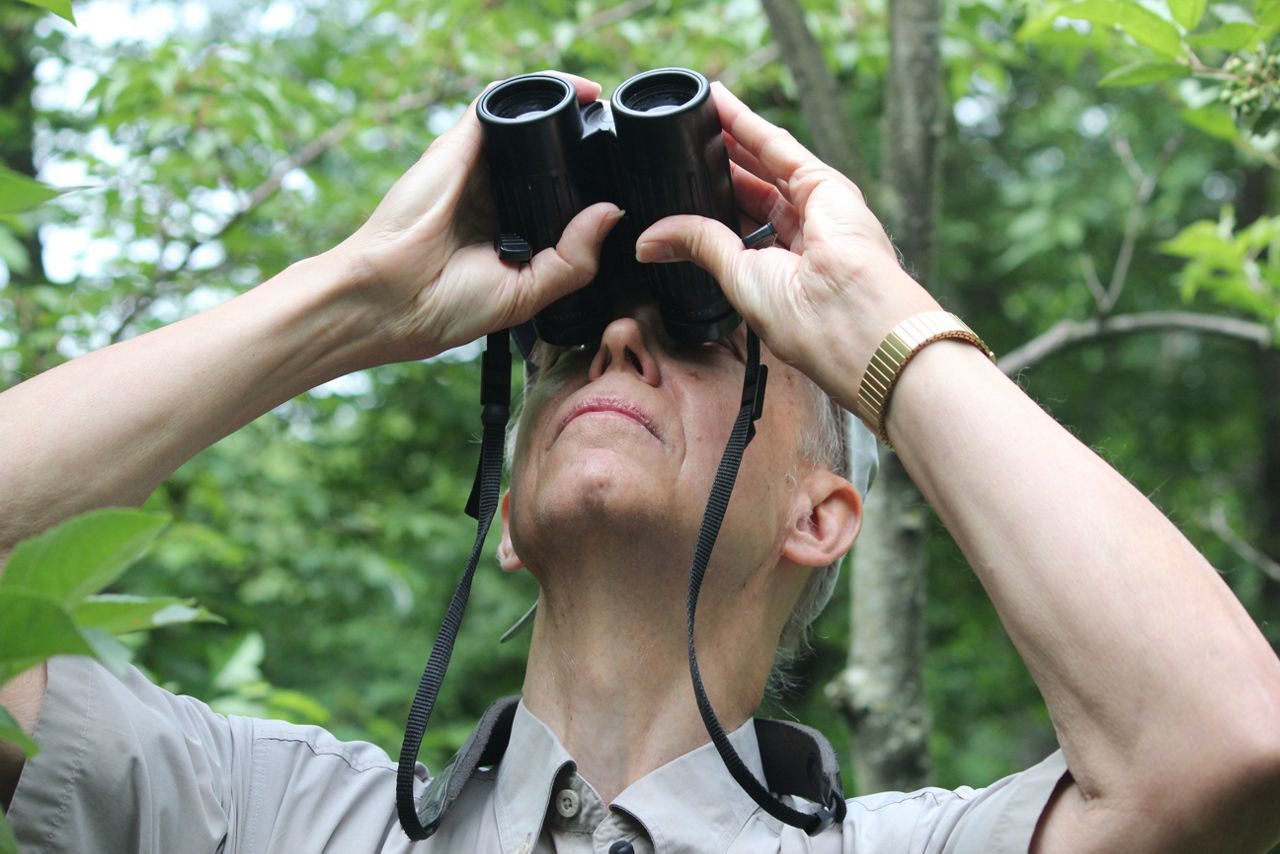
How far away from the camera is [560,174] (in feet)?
5.42

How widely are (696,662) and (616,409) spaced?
366mm

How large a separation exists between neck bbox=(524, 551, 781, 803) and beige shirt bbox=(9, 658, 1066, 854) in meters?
0.04

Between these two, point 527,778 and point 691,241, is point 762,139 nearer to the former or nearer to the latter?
point 691,241

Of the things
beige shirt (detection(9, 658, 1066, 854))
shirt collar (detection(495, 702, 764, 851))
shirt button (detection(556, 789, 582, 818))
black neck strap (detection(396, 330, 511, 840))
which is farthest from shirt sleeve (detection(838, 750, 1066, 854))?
black neck strap (detection(396, 330, 511, 840))

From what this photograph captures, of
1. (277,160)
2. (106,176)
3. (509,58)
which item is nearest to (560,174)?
(106,176)

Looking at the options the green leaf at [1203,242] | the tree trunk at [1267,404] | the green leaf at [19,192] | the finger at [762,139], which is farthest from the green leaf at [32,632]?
the tree trunk at [1267,404]

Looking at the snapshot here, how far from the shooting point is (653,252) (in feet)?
5.38

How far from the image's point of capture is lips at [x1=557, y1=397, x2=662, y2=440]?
5.60 feet

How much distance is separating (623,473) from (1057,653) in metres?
0.63

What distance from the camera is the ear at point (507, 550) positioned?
1871mm

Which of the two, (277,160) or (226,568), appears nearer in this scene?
(277,160)

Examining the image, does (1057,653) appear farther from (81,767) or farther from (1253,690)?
(81,767)

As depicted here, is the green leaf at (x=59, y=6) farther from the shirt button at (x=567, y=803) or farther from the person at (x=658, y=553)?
the shirt button at (x=567, y=803)

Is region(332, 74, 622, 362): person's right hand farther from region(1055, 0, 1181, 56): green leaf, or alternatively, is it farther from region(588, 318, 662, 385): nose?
region(1055, 0, 1181, 56): green leaf
